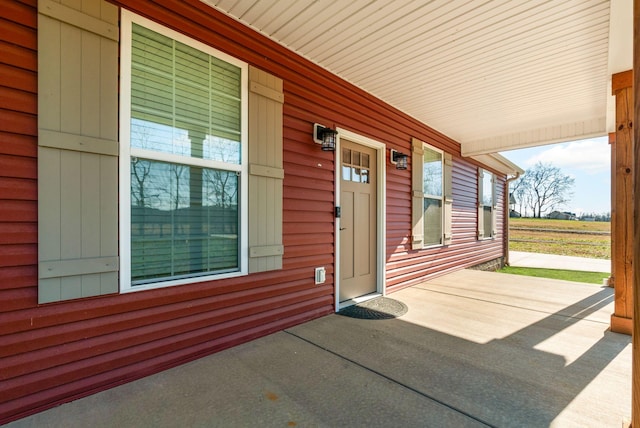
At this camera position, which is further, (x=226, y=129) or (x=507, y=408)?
(x=226, y=129)

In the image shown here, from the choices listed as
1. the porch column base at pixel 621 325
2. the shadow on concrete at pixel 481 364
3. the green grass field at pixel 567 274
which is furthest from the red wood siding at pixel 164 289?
the green grass field at pixel 567 274

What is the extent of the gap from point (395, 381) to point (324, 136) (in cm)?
225

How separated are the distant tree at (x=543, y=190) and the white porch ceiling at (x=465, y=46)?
25342mm

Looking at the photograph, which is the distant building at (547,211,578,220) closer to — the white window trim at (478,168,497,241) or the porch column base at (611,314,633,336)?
the white window trim at (478,168,497,241)

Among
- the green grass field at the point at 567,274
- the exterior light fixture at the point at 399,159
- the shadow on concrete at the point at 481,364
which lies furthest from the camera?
the green grass field at the point at 567,274

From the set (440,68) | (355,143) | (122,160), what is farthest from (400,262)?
(122,160)

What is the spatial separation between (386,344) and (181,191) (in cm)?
205

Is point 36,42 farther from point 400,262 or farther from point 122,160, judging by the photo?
point 400,262

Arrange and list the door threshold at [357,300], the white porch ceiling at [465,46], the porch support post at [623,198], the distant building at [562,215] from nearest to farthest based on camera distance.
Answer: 1. the white porch ceiling at [465,46]
2. the porch support post at [623,198]
3. the door threshold at [357,300]
4. the distant building at [562,215]

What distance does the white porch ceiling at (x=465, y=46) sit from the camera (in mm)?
2254

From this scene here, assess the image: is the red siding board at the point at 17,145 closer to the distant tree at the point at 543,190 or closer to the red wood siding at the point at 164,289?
the red wood siding at the point at 164,289

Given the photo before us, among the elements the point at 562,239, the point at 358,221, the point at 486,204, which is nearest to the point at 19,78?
the point at 358,221

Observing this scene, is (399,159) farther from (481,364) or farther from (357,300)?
(481,364)

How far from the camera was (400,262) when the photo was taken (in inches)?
169
